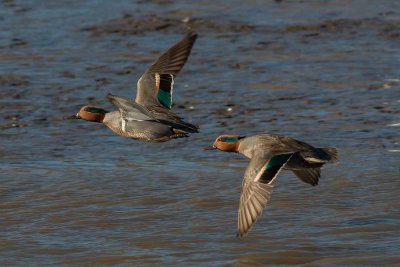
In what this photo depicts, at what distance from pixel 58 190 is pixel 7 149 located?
1389 mm

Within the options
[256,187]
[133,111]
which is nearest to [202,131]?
[133,111]

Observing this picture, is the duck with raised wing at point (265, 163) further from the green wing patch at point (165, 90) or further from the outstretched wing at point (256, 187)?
the green wing patch at point (165, 90)

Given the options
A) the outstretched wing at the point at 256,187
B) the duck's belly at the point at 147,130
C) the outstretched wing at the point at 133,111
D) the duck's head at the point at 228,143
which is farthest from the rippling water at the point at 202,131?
the outstretched wing at the point at 133,111

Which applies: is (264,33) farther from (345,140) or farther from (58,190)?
(58,190)

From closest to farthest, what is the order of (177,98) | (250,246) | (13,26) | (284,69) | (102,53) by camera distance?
(250,246)
(177,98)
(284,69)
(102,53)
(13,26)

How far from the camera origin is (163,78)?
8.89m

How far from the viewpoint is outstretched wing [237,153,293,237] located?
23.8 feet

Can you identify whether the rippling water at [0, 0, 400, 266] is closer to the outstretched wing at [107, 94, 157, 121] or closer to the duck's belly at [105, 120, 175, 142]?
the duck's belly at [105, 120, 175, 142]

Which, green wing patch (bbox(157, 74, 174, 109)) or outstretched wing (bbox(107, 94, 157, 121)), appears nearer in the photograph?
outstretched wing (bbox(107, 94, 157, 121))

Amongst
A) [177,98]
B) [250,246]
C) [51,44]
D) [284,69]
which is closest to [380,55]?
[284,69]

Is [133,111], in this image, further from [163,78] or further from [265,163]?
[265,163]

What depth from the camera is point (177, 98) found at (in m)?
11.8

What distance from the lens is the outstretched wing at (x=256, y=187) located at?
7262 millimetres

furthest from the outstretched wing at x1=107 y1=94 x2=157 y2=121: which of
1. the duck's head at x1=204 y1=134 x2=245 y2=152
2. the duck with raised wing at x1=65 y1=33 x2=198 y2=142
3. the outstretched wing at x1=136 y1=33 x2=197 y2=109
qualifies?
the duck's head at x1=204 y1=134 x2=245 y2=152
